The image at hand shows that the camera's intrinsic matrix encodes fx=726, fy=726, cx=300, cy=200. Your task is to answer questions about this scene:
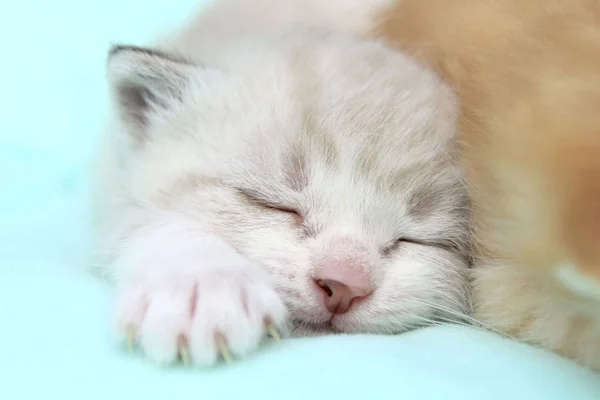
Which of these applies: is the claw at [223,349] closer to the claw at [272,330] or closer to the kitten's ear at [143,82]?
the claw at [272,330]

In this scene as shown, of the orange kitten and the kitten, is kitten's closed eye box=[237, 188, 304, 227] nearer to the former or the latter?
the kitten

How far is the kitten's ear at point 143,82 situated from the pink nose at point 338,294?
0.46m

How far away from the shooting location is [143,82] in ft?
4.01

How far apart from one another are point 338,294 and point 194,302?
8.0 inches

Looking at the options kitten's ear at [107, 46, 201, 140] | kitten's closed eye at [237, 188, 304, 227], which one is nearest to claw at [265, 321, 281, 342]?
kitten's closed eye at [237, 188, 304, 227]

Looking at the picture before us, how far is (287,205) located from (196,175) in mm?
150

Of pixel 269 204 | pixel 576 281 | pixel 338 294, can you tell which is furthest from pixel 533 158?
pixel 269 204

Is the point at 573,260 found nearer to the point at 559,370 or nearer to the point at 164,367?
the point at 559,370

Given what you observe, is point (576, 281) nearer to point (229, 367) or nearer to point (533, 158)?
point (533, 158)

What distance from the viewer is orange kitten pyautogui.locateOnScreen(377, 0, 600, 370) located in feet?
2.20

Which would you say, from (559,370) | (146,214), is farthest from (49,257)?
(559,370)

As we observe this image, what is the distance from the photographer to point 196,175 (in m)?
1.08

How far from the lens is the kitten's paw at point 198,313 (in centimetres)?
75


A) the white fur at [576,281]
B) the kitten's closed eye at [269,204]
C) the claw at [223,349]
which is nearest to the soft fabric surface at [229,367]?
the claw at [223,349]
